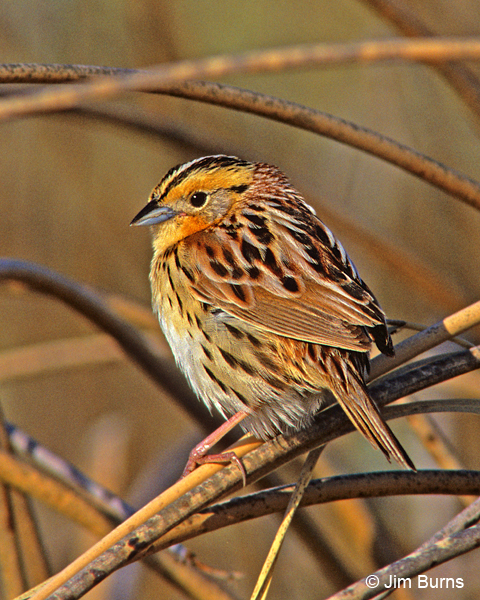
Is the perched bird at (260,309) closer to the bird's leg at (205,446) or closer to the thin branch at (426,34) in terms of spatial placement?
the bird's leg at (205,446)

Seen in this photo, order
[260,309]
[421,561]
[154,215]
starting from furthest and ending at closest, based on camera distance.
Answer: [154,215] → [260,309] → [421,561]

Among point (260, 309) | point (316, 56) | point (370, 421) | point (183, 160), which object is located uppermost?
point (183, 160)

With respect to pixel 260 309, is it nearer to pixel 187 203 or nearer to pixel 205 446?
pixel 205 446

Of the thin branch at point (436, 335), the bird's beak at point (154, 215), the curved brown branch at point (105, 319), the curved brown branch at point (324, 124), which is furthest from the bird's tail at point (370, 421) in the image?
the bird's beak at point (154, 215)

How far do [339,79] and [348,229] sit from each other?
2.04 metres

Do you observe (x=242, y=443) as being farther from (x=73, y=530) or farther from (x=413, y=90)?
(x=413, y=90)

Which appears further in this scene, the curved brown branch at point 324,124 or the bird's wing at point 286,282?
the bird's wing at point 286,282

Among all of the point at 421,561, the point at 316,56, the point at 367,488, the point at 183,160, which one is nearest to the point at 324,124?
the point at 316,56

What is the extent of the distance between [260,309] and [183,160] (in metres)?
2.03

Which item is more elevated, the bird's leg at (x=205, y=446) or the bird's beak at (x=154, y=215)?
the bird's beak at (x=154, y=215)

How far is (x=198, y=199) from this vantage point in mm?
2656

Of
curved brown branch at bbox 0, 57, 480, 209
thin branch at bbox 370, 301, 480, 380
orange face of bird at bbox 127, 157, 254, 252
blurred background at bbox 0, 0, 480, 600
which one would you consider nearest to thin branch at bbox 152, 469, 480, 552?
thin branch at bbox 370, 301, 480, 380

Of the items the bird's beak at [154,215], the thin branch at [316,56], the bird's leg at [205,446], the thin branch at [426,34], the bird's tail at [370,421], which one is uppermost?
the thin branch at [426,34]

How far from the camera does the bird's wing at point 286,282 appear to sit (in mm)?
2068
